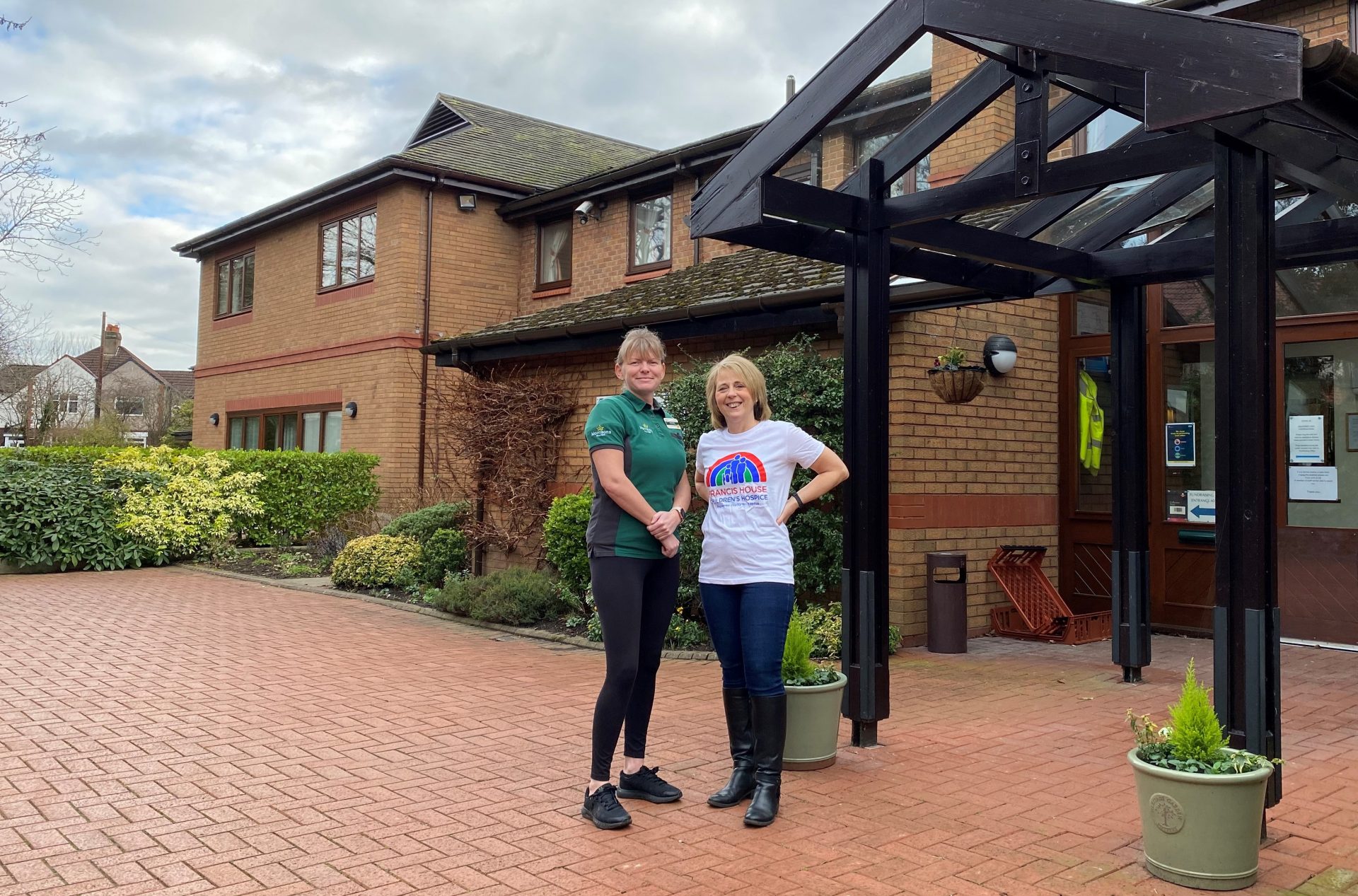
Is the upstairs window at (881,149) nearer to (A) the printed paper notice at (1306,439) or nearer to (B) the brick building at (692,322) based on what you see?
(B) the brick building at (692,322)

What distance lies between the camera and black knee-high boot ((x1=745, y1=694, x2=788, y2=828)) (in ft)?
13.6

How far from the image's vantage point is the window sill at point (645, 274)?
578 inches

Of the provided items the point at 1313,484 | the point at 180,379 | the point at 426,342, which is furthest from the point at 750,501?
the point at 180,379

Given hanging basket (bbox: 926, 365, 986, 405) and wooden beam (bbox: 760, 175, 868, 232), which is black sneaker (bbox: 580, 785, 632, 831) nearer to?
wooden beam (bbox: 760, 175, 868, 232)

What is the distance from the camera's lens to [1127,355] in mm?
6918

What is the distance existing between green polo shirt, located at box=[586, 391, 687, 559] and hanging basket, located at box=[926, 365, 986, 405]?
464 centimetres

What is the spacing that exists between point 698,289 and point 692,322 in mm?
1179

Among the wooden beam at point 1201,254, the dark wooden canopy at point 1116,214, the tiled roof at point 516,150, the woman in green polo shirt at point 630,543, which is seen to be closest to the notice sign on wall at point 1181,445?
the dark wooden canopy at point 1116,214

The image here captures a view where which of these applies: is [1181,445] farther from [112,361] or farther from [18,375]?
[112,361]

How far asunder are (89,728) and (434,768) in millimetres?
2093

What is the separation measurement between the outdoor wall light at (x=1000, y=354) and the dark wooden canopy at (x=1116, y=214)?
1711 millimetres

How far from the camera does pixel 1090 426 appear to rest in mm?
9383

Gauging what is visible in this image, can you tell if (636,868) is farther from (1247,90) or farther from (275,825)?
(1247,90)

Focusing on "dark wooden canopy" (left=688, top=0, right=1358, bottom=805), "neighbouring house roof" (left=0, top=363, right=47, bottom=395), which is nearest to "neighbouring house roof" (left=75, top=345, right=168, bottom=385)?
"neighbouring house roof" (left=0, top=363, right=47, bottom=395)
